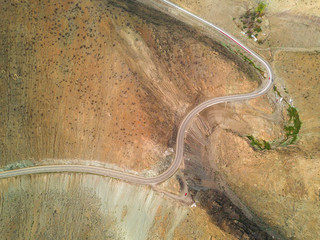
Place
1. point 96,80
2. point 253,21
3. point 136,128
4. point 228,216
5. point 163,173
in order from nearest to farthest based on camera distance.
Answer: point 228,216 < point 96,80 < point 136,128 < point 163,173 < point 253,21

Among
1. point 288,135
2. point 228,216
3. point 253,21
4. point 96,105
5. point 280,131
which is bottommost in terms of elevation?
point 228,216

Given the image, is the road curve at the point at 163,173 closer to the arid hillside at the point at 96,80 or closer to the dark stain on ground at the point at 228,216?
the arid hillside at the point at 96,80

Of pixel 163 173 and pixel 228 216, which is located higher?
pixel 163 173

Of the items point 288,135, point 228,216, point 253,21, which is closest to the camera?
point 228,216

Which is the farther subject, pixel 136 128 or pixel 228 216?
pixel 136 128

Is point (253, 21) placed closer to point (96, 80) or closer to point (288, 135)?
point (288, 135)

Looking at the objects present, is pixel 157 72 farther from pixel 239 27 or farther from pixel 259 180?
pixel 259 180

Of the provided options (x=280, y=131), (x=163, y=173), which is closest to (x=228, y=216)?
(x=163, y=173)

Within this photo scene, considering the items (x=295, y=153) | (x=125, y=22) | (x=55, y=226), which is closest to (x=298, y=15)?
(x=295, y=153)
